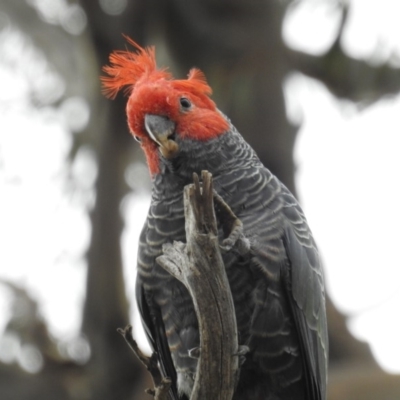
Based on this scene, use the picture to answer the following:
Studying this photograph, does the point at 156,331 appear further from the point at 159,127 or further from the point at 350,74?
the point at 350,74

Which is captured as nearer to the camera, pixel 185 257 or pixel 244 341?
pixel 185 257

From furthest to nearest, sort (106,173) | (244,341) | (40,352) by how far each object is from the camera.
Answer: (106,173) → (40,352) → (244,341)

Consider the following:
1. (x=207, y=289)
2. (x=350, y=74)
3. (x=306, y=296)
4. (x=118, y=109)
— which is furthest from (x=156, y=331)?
(x=350, y=74)

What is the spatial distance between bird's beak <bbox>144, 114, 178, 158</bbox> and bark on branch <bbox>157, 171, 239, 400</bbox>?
83 cm

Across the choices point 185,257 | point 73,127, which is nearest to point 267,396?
point 185,257

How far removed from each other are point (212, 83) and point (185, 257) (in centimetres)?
511

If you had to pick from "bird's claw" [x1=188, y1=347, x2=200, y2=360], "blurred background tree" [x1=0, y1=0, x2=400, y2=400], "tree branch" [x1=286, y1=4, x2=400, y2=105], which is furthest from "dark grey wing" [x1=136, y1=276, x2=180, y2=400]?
"tree branch" [x1=286, y1=4, x2=400, y2=105]

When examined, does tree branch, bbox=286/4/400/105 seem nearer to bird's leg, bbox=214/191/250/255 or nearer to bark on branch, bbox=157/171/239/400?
bird's leg, bbox=214/191/250/255

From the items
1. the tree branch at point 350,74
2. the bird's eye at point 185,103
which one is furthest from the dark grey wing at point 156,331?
the tree branch at point 350,74

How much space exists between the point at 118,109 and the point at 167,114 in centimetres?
367

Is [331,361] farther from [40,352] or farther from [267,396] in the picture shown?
[267,396]

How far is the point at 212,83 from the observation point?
26.3 feet

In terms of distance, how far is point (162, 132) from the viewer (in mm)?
4059

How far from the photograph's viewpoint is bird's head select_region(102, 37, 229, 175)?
4078mm
